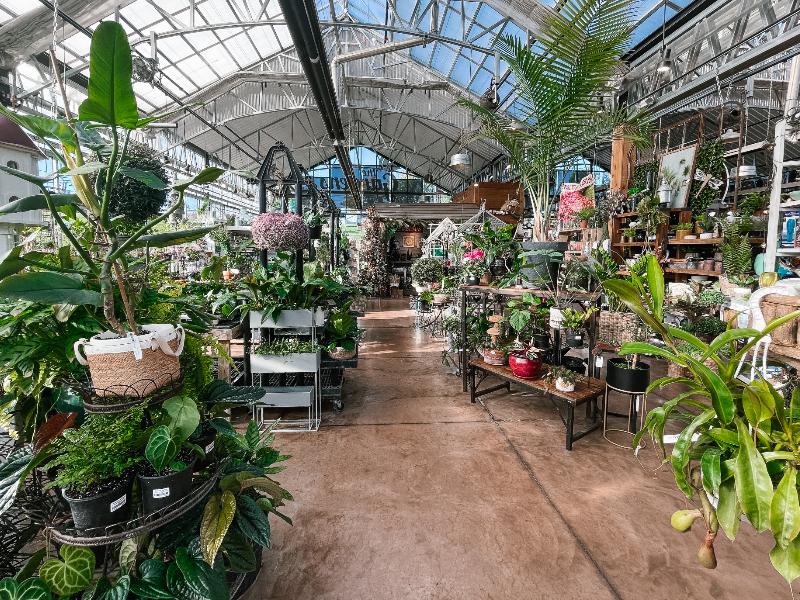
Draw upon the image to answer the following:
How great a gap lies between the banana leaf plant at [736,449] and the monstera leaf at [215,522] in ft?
4.09

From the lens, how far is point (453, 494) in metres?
2.23

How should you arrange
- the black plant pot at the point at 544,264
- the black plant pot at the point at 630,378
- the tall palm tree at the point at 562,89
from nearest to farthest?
1. the tall palm tree at the point at 562,89
2. the black plant pot at the point at 630,378
3. the black plant pot at the point at 544,264

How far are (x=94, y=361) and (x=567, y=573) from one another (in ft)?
6.25

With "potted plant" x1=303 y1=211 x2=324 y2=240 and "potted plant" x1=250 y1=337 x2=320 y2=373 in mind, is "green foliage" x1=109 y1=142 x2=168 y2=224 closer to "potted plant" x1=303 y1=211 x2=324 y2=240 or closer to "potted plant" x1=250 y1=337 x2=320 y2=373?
"potted plant" x1=250 y1=337 x2=320 y2=373

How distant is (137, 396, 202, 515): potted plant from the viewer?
114cm

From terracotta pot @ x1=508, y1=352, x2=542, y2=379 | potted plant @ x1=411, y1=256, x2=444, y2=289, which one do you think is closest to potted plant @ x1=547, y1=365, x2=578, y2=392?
terracotta pot @ x1=508, y1=352, x2=542, y2=379

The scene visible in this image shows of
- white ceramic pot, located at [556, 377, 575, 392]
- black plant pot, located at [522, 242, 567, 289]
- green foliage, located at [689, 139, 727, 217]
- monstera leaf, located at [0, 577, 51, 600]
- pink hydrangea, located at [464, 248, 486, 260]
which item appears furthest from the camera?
green foliage, located at [689, 139, 727, 217]

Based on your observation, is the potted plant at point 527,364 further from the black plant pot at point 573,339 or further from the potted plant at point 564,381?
the black plant pot at point 573,339

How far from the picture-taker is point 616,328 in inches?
128

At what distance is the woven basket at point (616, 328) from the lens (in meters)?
3.03

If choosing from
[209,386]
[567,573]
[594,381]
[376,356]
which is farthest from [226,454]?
[376,356]

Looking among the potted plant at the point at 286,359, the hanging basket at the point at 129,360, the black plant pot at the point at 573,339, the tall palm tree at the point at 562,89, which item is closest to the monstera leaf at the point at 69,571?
the hanging basket at the point at 129,360

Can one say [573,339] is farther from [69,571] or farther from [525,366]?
[69,571]

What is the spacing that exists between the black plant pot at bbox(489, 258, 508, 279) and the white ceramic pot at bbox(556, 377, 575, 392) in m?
1.44
